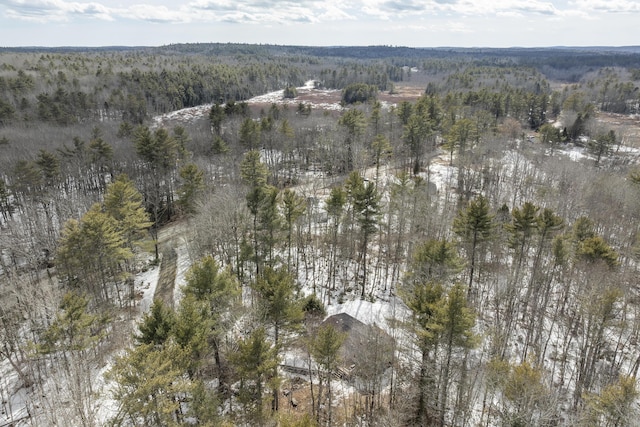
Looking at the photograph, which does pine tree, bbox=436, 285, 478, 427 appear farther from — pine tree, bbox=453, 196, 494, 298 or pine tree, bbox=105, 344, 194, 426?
pine tree, bbox=453, 196, 494, 298

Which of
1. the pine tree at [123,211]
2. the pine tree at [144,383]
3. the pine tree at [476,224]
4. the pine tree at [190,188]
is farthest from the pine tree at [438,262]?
the pine tree at [190,188]

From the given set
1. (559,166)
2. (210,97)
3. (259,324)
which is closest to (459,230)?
(259,324)

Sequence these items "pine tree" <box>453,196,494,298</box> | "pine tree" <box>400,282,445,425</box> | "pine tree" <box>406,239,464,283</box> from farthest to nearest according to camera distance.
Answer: "pine tree" <box>453,196,494,298</box>
"pine tree" <box>406,239,464,283</box>
"pine tree" <box>400,282,445,425</box>

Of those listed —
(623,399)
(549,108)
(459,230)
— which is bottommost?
(623,399)

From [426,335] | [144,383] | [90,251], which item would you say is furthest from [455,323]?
[90,251]

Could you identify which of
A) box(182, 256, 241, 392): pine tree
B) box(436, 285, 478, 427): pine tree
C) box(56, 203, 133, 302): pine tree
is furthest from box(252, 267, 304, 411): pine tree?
box(56, 203, 133, 302): pine tree

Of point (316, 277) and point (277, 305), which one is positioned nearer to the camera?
point (277, 305)

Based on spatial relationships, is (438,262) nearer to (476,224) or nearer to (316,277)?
(476,224)

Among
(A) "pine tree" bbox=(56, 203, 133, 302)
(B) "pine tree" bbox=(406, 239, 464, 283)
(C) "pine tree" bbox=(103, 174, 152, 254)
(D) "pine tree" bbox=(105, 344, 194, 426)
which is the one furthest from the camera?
(C) "pine tree" bbox=(103, 174, 152, 254)

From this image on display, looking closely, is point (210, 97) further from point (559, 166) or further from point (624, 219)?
point (624, 219)
